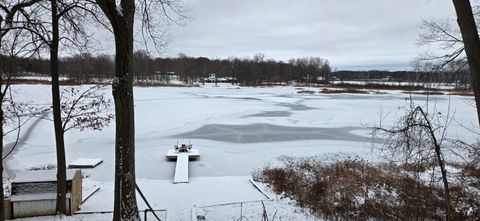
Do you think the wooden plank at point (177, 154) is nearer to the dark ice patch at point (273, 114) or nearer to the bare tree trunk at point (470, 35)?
→ the bare tree trunk at point (470, 35)

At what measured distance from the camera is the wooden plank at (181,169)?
38.5 feet

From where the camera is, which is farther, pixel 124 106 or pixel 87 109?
pixel 87 109

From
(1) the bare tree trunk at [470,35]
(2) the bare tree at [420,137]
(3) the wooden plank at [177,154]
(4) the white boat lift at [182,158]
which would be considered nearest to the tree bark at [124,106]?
(2) the bare tree at [420,137]

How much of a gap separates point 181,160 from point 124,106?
9.38 meters

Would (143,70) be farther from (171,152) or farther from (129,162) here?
(129,162)

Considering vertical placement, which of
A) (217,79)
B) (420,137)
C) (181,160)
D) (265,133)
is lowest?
(181,160)

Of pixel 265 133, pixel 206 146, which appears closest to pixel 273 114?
pixel 265 133

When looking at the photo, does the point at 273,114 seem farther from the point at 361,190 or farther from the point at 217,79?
the point at 217,79

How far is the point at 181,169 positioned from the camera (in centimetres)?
1284

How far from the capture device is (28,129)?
70.3ft

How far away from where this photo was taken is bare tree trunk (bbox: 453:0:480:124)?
14.7ft

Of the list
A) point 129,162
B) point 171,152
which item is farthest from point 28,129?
point 129,162

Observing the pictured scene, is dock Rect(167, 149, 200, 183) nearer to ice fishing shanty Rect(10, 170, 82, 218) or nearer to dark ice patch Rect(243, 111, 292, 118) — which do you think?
ice fishing shanty Rect(10, 170, 82, 218)

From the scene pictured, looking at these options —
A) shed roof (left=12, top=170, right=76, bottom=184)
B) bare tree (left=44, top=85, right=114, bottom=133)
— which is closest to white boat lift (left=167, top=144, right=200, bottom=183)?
bare tree (left=44, top=85, right=114, bottom=133)
